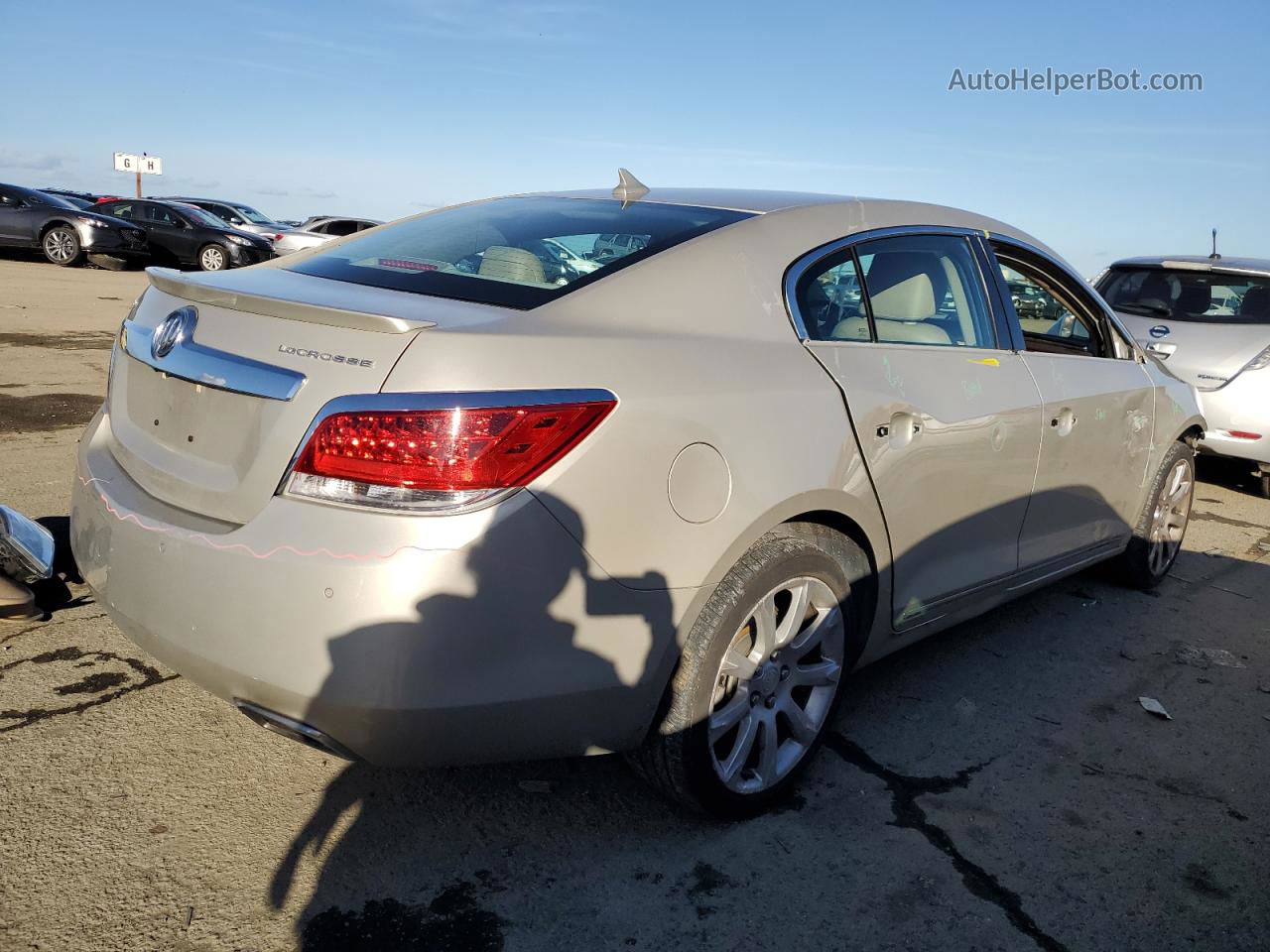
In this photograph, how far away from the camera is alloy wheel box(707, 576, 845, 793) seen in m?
2.75

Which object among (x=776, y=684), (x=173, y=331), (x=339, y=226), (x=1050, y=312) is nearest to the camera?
(x=173, y=331)

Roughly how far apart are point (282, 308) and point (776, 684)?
1.58 m

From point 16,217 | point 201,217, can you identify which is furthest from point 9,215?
point 201,217

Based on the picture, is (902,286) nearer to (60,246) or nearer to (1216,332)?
(1216,332)

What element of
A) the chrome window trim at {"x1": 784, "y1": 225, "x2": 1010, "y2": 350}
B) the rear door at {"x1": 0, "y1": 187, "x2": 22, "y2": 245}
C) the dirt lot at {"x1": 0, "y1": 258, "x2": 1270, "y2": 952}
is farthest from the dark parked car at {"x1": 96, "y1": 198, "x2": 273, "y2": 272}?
the chrome window trim at {"x1": 784, "y1": 225, "x2": 1010, "y2": 350}

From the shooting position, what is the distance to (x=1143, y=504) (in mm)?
4809

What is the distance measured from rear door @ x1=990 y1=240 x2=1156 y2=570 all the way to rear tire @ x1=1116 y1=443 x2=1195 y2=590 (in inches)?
6.4

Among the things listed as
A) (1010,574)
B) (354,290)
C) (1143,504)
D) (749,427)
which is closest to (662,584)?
(749,427)

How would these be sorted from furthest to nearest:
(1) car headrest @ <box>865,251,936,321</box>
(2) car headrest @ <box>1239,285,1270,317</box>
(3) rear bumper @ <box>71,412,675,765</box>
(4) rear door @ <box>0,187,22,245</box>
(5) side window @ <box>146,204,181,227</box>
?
(5) side window @ <box>146,204,181,227</box>
(4) rear door @ <box>0,187,22,245</box>
(2) car headrest @ <box>1239,285,1270,317</box>
(1) car headrest @ <box>865,251,936,321</box>
(3) rear bumper @ <box>71,412,675,765</box>

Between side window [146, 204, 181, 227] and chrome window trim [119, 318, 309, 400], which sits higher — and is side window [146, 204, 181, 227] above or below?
above

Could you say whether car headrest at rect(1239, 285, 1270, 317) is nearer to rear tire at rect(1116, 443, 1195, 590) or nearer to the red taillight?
rear tire at rect(1116, 443, 1195, 590)

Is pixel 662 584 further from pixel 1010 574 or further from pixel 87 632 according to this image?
pixel 87 632

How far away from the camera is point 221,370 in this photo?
2.41 m

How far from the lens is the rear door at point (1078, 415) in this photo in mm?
3855
